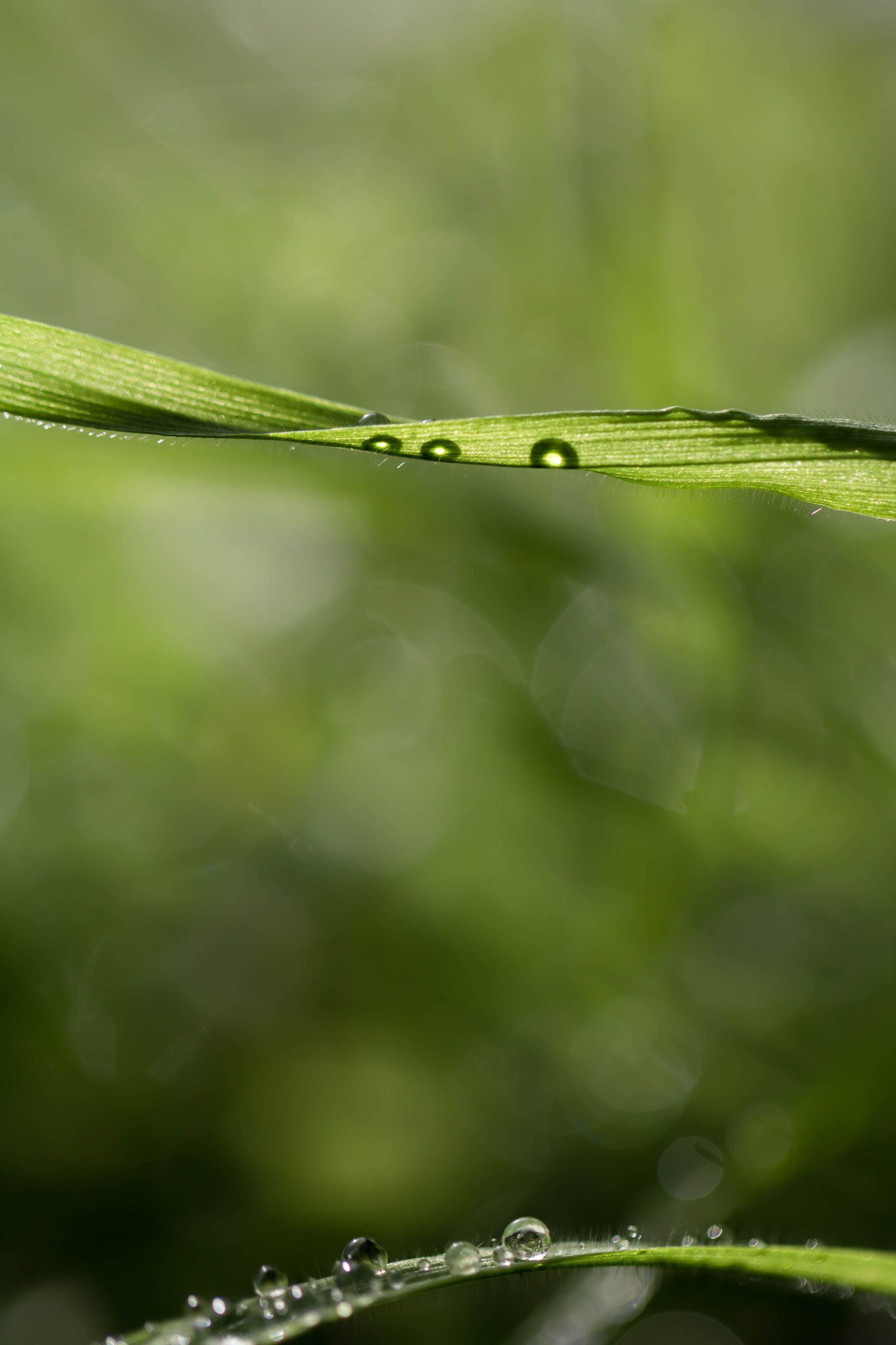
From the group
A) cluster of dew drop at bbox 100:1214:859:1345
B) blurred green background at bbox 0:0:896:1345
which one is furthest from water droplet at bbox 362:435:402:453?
cluster of dew drop at bbox 100:1214:859:1345

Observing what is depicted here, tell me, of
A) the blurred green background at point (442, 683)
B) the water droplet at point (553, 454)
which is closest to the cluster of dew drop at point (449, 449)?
the water droplet at point (553, 454)

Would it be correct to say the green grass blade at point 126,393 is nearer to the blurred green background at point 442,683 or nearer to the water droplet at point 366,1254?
the blurred green background at point 442,683

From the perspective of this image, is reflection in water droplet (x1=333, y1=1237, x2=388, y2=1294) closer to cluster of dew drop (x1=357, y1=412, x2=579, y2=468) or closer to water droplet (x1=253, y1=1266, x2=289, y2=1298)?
water droplet (x1=253, y1=1266, x2=289, y2=1298)

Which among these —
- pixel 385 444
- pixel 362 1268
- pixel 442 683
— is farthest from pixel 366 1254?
pixel 442 683

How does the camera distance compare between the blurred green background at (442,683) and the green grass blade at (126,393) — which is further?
the blurred green background at (442,683)

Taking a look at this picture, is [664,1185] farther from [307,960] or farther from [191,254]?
[191,254]

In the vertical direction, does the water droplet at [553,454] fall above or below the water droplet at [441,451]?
below

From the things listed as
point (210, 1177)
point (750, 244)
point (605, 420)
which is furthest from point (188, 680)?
point (750, 244)
